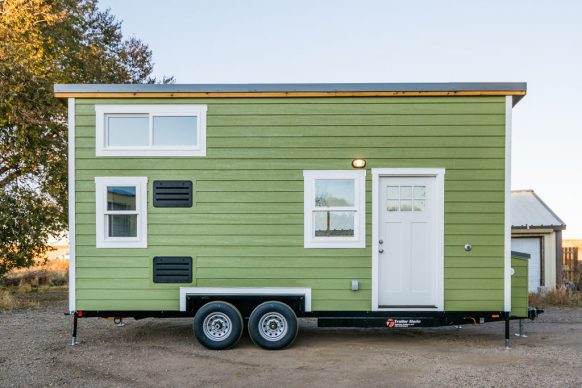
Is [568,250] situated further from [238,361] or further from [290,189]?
[238,361]

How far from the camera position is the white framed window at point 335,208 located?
248 inches

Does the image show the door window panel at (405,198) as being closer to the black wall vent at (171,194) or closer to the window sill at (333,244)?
the window sill at (333,244)

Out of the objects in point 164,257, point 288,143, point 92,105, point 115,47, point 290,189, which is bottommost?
point 164,257

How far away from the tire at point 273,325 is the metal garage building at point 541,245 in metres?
8.17

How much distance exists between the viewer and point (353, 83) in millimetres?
6367

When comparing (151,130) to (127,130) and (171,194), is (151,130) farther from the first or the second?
(171,194)

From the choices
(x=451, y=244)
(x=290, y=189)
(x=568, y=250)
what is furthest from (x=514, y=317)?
(x=568, y=250)

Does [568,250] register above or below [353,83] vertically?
below

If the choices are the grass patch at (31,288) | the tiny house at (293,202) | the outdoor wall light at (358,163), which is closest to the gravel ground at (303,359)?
the tiny house at (293,202)

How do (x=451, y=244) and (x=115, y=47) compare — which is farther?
(x=115, y=47)

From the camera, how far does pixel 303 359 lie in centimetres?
579

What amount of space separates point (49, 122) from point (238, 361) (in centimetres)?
812

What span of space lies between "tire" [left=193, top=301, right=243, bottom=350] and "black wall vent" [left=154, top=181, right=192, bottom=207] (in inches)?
A: 55.6

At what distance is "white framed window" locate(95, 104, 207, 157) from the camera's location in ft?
20.9
